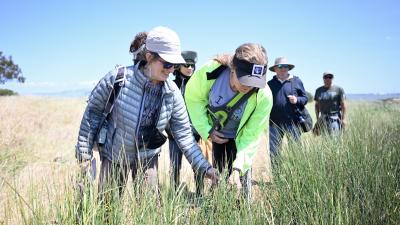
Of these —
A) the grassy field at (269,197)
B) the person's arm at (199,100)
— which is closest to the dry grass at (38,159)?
the grassy field at (269,197)

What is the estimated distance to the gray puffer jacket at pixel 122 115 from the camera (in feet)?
8.47

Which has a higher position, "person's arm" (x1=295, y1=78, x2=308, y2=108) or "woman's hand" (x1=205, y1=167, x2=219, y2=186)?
"person's arm" (x1=295, y1=78, x2=308, y2=108)

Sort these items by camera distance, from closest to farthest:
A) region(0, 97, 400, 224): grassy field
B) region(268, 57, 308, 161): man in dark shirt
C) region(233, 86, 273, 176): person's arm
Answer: region(0, 97, 400, 224): grassy field
region(233, 86, 273, 176): person's arm
region(268, 57, 308, 161): man in dark shirt

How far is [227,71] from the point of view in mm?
3125

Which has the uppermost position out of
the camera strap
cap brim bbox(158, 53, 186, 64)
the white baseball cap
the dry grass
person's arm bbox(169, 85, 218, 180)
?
the white baseball cap

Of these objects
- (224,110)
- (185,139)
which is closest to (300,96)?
(224,110)

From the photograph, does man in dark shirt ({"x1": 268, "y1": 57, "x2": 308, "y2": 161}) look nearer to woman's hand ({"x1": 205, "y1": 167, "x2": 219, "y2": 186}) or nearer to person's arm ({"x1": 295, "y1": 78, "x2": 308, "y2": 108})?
person's arm ({"x1": 295, "y1": 78, "x2": 308, "y2": 108})

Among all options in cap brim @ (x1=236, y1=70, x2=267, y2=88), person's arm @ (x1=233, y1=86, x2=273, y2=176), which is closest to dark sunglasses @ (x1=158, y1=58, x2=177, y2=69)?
cap brim @ (x1=236, y1=70, x2=267, y2=88)

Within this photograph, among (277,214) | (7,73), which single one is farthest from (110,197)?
(7,73)

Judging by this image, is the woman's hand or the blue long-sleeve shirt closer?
the woman's hand

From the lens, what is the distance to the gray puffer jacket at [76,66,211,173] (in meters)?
2.58

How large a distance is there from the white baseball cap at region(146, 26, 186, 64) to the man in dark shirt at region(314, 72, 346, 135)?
16.8 feet

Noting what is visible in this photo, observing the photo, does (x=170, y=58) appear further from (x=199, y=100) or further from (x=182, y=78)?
(x=182, y=78)

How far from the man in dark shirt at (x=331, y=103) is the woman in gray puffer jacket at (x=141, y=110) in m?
4.94
